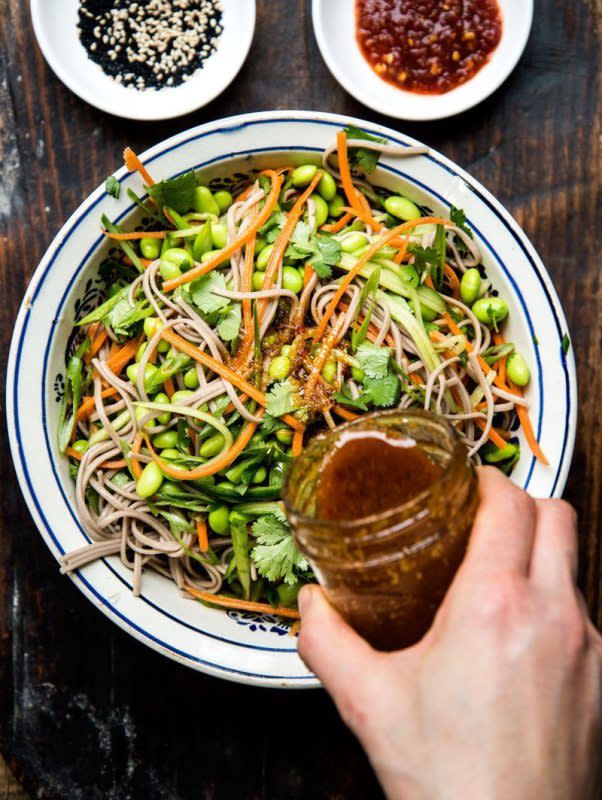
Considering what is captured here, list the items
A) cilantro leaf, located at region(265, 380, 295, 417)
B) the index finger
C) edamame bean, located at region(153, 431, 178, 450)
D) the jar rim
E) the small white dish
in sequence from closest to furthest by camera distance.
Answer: the jar rim → the index finger → cilantro leaf, located at region(265, 380, 295, 417) → edamame bean, located at region(153, 431, 178, 450) → the small white dish

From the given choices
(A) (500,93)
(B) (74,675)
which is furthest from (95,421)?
(A) (500,93)

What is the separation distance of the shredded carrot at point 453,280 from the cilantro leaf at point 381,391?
552mm

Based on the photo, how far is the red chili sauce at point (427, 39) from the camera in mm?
3430

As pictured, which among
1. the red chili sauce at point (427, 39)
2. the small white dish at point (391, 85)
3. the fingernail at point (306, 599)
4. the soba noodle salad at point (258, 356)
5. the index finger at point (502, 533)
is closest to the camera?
the index finger at point (502, 533)

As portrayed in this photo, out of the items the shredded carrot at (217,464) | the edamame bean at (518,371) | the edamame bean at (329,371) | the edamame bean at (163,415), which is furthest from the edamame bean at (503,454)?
the edamame bean at (163,415)

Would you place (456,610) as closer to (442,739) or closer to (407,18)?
(442,739)

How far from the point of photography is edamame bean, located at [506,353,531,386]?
2990 millimetres

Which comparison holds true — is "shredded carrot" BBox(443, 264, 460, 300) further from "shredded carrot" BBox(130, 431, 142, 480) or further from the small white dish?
"shredded carrot" BBox(130, 431, 142, 480)

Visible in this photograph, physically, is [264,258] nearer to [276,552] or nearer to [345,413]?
[345,413]

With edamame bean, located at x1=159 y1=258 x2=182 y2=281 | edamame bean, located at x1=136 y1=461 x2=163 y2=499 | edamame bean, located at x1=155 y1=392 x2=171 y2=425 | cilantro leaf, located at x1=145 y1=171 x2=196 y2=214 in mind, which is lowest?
edamame bean, located at x1=136 y1=461 x2=163 y2=499

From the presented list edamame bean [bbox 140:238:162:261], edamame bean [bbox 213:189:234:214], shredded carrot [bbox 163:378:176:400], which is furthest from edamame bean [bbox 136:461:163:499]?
edamame bean [bbox 213:189:234:214]

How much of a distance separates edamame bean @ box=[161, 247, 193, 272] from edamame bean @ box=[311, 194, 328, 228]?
1.89 ft

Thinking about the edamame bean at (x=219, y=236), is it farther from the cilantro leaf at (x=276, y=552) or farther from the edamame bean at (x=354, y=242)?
the cilantro leaf at (x=276, y=552)

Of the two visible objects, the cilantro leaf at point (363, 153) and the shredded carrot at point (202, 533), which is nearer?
the cilantro leaf at point (363, 153)
